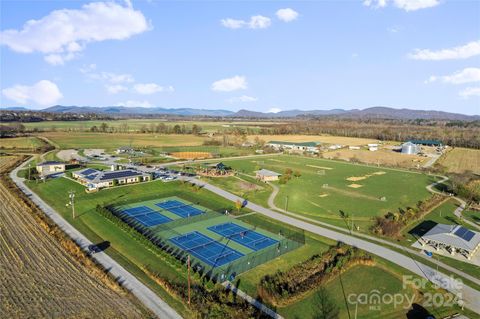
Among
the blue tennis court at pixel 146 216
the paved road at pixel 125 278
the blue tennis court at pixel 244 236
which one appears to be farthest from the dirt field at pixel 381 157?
the paved road at pixel 125 278

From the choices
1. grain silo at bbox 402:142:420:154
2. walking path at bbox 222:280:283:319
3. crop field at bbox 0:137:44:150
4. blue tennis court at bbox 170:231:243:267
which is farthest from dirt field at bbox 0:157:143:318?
grain silo at bbox 402:142:420:154

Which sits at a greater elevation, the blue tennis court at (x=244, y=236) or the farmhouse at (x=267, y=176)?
the farmhouse at (x=267, y=176)

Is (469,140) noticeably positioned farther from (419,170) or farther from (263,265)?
(263,265)

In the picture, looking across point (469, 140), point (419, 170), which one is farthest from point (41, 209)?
point (469, 140)

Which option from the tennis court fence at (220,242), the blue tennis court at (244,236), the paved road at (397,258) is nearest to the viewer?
the paved road at (397,258)

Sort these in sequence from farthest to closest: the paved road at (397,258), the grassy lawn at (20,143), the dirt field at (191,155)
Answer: the grassy lawn at (20,143), the dirt field at (191,155), the paved road at (397,258)

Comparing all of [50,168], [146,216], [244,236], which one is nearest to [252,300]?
[244,236]

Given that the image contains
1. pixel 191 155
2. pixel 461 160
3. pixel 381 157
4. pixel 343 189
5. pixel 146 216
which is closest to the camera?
pixel 146 216

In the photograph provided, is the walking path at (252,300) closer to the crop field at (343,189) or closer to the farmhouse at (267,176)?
the crop field at (343,189)

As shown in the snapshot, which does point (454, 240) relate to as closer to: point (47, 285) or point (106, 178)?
point (47, 285)
